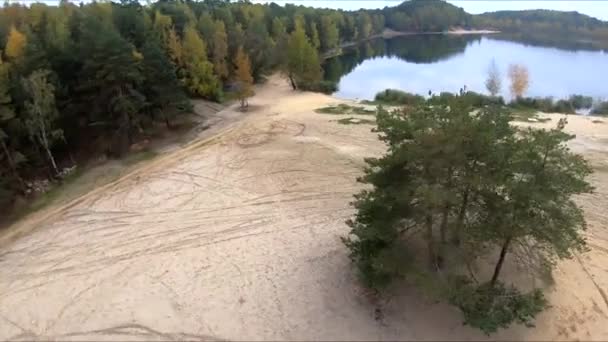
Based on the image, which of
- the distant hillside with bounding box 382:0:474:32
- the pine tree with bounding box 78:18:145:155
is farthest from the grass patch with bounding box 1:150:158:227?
the distant hillside with bounding box 382:0:474:32

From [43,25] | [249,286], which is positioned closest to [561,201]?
[249,286]

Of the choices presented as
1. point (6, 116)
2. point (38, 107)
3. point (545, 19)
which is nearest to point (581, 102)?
point (38, 107)

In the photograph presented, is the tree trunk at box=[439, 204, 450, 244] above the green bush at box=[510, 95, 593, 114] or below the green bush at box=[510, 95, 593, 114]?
above

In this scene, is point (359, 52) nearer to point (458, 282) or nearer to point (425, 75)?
point (425, 75)

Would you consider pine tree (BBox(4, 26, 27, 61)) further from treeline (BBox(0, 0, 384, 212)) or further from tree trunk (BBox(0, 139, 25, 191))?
tree trunk (BBox(0, 139, 25, 191))

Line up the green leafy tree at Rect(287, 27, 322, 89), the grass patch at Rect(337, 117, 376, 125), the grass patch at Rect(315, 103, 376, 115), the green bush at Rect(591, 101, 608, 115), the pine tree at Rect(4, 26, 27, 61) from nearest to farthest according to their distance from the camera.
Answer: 1. the pine tree at Rect(4, 26, 27, 61)
2. the grass patch at Rect(337, 117, 376, 125)
3. the grass patch at Rect(315, 103, 376, 115)
4. the green bush at Rect(591, 101, 608, 115)
5. the green leafy tree at Rect(287, 27, 322, 89)

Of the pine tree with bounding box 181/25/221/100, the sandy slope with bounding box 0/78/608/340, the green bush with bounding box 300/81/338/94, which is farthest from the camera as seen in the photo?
the green bush with bounding box 300/81/338/94
